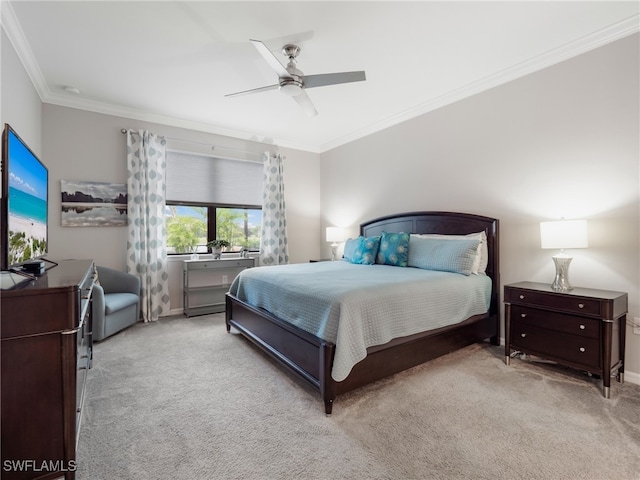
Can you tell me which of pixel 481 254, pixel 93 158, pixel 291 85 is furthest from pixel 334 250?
pixel 93 158

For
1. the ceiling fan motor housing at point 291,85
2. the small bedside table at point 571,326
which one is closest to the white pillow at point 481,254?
the small bedside table at point 571,326

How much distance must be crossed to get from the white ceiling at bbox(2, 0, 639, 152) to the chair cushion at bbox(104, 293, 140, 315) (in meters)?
2.32

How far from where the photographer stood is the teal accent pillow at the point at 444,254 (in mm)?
2979

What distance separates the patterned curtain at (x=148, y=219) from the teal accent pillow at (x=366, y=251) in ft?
8.62

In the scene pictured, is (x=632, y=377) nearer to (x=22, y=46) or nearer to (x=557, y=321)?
(x=557, y=321)

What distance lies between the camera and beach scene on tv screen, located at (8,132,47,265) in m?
1.55

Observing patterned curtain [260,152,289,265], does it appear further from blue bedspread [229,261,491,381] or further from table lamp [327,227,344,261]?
blue bedspread [229,261,491,381]

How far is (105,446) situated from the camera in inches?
64.1

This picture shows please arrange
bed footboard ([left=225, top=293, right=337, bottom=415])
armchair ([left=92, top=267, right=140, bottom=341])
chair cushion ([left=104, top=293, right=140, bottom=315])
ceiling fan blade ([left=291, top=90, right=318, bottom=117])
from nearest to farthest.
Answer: bed footboard ([left=225, top=293, right=337, bottom=415]), ceiling fan blade ([left=291, top=90, right=318, bottom=117]), armchair ([left=92, top=267, right=140, bottom=341]), chair cushion ([left=104, top=293, right=140, bottom=315])

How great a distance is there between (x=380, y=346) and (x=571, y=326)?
148 centimetres

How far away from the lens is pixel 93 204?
3.77m

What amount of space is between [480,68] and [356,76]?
1469mm

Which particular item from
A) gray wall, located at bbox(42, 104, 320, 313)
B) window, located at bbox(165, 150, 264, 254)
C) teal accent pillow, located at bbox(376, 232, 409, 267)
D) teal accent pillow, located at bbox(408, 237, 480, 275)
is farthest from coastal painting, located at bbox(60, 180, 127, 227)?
teal accent pillow, located at bbox(408, 237, 480, 275)

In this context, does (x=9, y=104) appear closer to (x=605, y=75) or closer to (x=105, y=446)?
(x=105, y=446)
